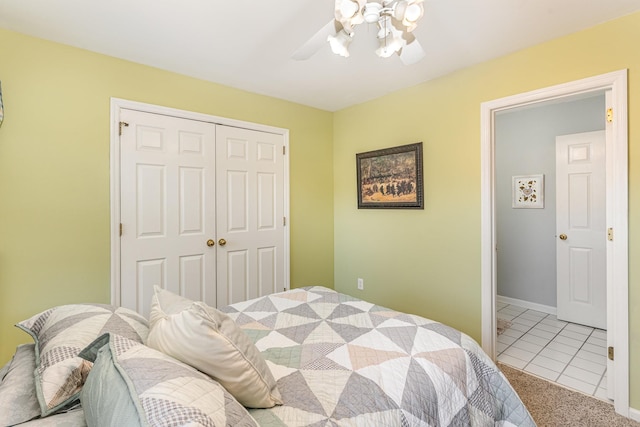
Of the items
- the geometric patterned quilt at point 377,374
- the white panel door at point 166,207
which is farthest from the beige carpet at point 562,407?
the white panel door at point 166,207

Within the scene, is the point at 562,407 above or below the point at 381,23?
below

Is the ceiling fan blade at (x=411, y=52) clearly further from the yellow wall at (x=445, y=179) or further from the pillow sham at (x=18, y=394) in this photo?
the pillow sham at (x=18, y=394)

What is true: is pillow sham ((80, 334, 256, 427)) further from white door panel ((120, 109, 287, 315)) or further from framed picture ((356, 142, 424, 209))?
framed picture ((356, 142, 424, 209))

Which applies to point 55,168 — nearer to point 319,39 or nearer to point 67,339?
point 67,339

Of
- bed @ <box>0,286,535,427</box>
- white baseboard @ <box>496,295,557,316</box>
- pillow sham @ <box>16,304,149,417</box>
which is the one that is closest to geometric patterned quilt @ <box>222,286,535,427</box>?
bed @ <box>0,286,535,427</box>

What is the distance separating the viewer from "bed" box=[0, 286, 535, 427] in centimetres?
79

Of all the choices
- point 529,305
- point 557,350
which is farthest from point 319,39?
point 529,305

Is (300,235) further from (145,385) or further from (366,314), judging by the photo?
(145,385)

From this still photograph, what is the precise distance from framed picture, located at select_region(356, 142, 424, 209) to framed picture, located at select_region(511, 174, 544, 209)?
74.4 inches

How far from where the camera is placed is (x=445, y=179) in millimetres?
2768

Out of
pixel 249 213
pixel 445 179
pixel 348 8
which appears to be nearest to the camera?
pixel 348 8

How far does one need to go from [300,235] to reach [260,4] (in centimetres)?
227

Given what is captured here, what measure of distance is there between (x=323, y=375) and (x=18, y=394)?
93 centimetres

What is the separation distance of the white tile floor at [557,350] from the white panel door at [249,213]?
2.29 metres
